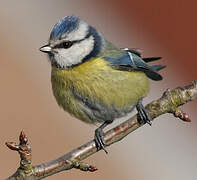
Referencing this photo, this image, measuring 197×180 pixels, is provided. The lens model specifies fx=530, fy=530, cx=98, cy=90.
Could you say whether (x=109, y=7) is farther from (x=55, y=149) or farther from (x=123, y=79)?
(x=123, y=79)

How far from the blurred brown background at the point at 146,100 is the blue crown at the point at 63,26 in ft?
5.72

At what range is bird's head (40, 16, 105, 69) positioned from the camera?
2.11 m

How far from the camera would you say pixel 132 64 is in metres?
2.29

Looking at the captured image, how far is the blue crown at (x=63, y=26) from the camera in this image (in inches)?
82.7

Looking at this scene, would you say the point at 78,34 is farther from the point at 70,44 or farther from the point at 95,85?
the point at 95,85

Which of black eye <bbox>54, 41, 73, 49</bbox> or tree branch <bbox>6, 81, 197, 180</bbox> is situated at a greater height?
black eye <bbox>54, 41, 73, 49</bbox>

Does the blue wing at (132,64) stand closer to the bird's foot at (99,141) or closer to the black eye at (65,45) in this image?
the black eye at (65,45)

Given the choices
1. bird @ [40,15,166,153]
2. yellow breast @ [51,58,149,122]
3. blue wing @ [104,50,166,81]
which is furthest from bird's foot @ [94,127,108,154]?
blue wing @ [104,50,166,81]

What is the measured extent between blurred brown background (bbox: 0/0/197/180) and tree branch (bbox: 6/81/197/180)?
190cm

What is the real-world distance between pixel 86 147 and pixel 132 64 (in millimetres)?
591

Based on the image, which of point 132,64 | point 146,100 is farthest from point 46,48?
point 146,100

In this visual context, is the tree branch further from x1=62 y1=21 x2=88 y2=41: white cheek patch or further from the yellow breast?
x1=62 y1=21 x2=88 y2=41: white cheek patch

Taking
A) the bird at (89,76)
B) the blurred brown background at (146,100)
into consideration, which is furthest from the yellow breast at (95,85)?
the blurred brown background at (146,100)

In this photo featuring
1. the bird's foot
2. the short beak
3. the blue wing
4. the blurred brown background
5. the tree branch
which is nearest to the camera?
the tree branch
